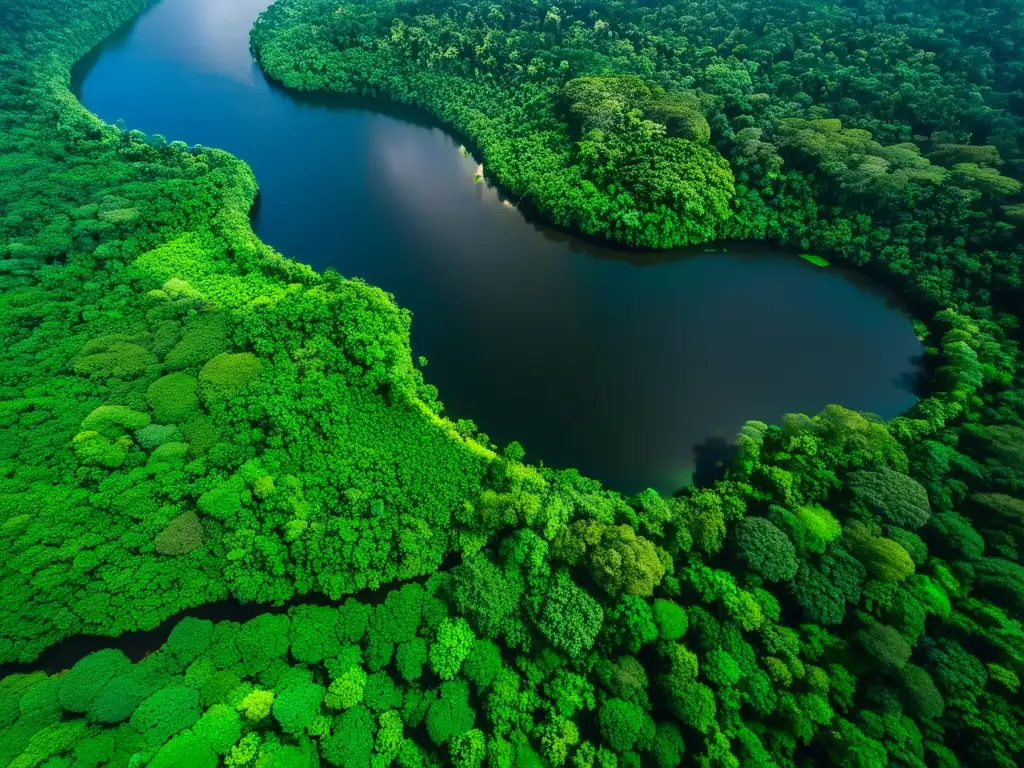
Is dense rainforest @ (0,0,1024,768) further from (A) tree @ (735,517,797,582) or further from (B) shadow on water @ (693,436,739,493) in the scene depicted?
(B) shadow on water @ (693,436,739,493)

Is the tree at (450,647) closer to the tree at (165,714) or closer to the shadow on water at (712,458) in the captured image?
the tree at (165,714)

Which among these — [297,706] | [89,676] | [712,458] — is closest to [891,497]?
[712,458]

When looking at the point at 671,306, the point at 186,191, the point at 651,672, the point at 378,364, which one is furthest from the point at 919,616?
the point at 186,191

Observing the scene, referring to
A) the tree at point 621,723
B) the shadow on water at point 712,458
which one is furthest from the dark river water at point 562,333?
the tree at point 621,723

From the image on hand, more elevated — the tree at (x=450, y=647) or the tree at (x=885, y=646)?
the tree at (x=885, y=646)

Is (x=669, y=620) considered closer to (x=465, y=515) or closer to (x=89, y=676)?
(x=465, y=515)

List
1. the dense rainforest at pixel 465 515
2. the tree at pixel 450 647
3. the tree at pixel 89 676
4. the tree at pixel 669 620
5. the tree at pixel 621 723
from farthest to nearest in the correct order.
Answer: the tree at pixel 669 620
the tree at pixel 450 647
the dense rainforest at pixel 465 515
the tree at pixel 621 723
the tree at pixel 89 676
